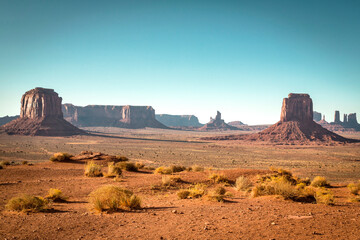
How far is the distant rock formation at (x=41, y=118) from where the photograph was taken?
3807 inches

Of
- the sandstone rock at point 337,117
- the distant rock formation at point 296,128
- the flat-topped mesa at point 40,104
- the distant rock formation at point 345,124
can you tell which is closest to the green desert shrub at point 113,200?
the distant rock formation at point 296,128

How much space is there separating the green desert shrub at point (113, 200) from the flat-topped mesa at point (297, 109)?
105 meters

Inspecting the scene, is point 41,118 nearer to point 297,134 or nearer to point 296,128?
point 297,134

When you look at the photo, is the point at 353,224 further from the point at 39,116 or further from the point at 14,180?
the point at 39,116

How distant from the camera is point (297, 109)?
103 meters

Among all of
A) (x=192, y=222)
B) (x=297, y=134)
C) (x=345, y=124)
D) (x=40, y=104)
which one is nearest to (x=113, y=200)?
(x=192, y=222)

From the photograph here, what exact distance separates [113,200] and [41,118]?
112262 mm

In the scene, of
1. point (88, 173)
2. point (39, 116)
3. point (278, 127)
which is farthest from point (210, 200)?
point (39, 116)

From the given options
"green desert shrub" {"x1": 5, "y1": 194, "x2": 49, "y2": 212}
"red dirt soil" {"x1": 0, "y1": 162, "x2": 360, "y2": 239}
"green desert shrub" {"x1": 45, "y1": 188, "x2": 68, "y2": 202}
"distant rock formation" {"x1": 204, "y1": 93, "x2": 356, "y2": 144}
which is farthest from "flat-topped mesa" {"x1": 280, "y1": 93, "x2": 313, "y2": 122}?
"green desert shrub" {"x1": 5, "y1": 194, "x2": 49, "y2": 212}

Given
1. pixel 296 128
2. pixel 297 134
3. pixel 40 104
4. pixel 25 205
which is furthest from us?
pixel 40 104

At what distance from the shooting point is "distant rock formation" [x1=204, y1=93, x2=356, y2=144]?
90.0 metres

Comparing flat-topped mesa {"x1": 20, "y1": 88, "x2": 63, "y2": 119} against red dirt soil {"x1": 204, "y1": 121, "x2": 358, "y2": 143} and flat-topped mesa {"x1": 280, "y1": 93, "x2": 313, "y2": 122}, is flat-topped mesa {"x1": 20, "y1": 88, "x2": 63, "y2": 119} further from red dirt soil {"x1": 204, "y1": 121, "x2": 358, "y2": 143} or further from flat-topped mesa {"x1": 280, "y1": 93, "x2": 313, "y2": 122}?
flat-topped mesa {"x1": 280, "y1": 93, "x2": 313, "y2": 122}

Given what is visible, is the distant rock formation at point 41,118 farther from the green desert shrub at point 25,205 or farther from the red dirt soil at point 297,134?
the green desert shrub at point 25,205

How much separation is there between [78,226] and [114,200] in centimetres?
160
